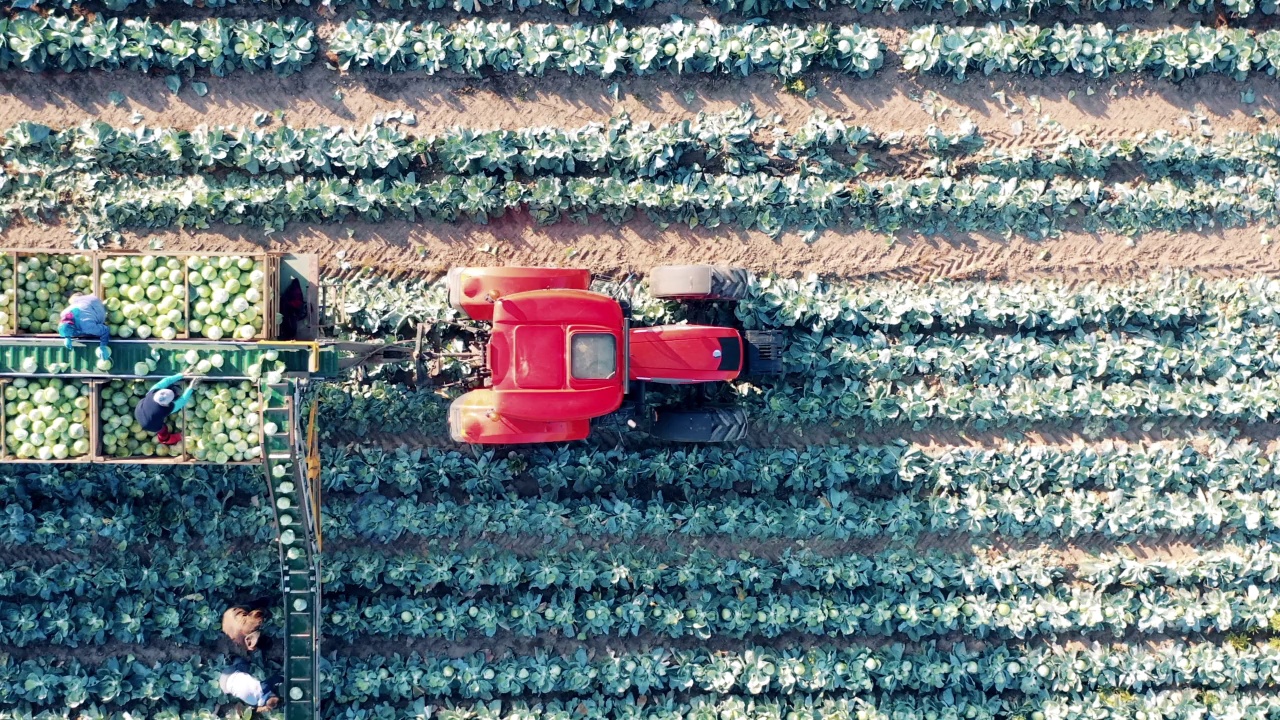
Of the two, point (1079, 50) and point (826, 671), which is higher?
point (1079, 50)

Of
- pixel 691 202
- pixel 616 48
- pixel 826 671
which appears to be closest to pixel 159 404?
pixel 691 202

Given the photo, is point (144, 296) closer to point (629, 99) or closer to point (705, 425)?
point (629, 99)

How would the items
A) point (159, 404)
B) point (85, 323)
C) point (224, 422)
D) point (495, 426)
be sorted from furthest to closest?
point (495, 426), point (224, 422), point (85, 323), point (159, 404)

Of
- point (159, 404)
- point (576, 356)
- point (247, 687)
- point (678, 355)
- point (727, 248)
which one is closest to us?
point (159, 404)

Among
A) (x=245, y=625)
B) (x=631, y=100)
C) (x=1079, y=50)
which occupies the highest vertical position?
(x=1079, y=50)

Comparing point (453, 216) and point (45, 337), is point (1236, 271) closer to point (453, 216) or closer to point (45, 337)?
point (453, 216)

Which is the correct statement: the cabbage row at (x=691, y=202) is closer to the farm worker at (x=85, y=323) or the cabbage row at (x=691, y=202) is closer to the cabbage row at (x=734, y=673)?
the farm worker at (x=85, y=323)

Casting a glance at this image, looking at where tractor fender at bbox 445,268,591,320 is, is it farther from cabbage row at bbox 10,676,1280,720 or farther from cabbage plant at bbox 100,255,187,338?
cabbage row at bbox 10,676,1280,720

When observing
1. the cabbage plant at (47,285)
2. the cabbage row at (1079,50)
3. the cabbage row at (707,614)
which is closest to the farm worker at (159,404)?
the cabbage plant at (47,285)

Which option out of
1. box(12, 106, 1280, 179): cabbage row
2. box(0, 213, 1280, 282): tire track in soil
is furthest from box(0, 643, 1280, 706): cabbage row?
box(12, 106, 1280, 179): cabbage row
